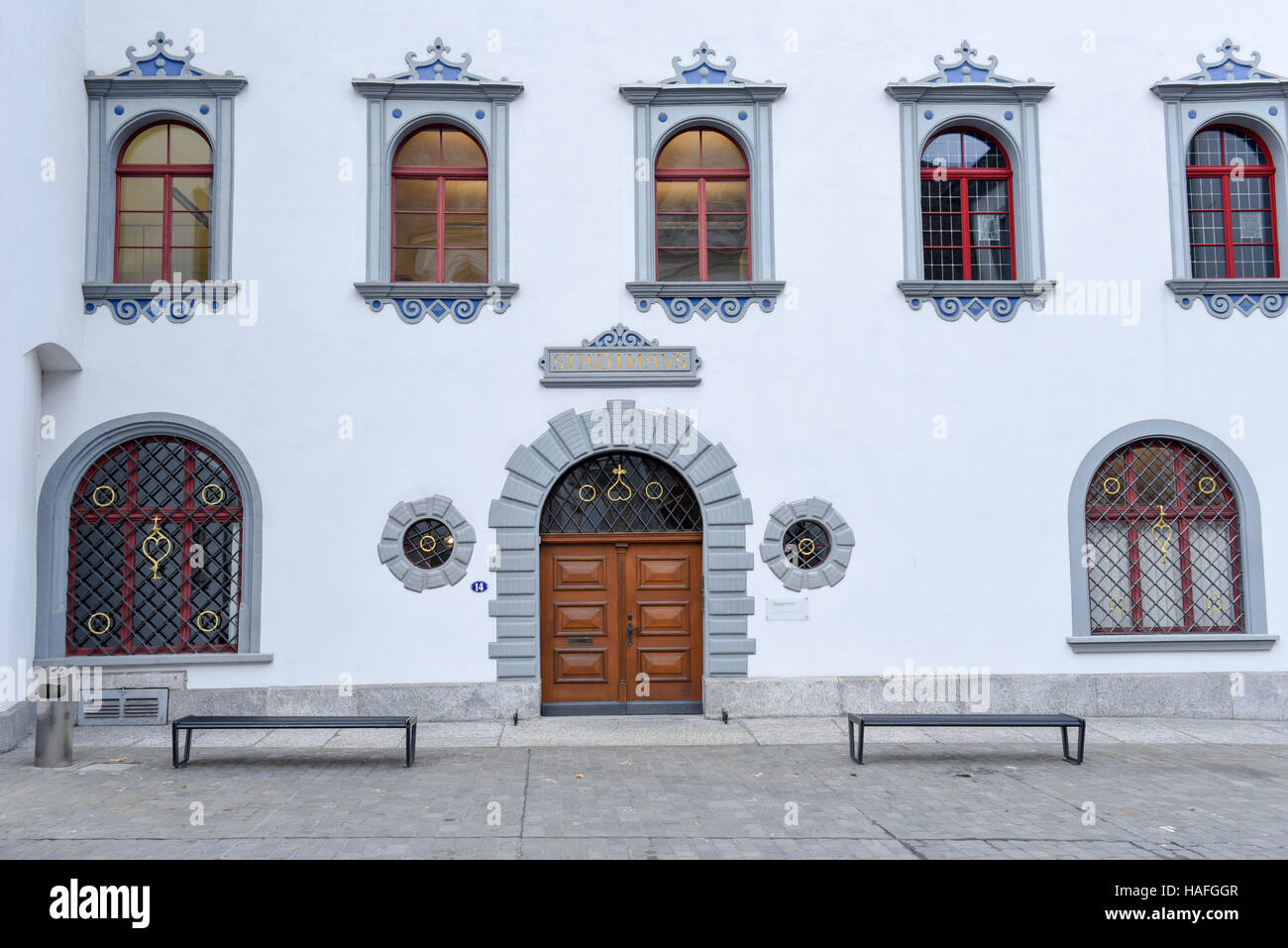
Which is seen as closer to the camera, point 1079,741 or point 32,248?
point 1079,741

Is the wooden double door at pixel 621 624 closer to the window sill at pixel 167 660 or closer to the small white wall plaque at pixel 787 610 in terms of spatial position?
the small white wall plaque at pixel 787 610

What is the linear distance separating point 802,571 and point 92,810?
23.9 feet

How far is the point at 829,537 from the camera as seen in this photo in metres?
11.8

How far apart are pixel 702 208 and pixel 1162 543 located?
6.67m

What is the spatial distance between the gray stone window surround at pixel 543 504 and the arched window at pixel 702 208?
190 centimetres

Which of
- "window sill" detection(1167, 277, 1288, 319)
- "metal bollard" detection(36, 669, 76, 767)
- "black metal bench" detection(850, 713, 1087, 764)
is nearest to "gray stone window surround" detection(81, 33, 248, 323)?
"metal bollard" detection(36, 669, 76, 767)

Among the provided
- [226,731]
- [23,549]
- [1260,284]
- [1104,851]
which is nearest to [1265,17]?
[1260,284]

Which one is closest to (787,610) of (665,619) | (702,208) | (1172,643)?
(665,619)

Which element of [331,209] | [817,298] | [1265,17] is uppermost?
[1265,17]

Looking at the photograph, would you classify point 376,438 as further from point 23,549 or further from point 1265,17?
point 1265,17

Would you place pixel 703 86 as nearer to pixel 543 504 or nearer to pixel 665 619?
pixel 543 504

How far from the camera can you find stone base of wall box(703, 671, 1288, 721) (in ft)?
38.0

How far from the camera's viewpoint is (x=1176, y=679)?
38.6ft

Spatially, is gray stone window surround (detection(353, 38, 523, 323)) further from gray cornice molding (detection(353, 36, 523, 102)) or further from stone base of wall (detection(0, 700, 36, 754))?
stone base of wall (detection(0, 700, 36, 754))
